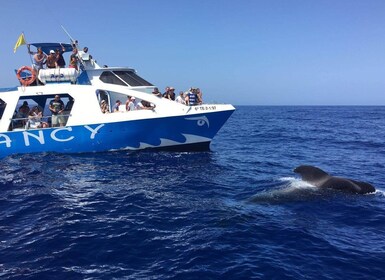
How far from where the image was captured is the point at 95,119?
15.9m

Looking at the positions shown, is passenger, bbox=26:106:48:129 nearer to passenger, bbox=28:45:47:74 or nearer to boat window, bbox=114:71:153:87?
passenger, bbox=28:45:47:74

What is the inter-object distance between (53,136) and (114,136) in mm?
3019

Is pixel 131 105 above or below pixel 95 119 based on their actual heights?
above

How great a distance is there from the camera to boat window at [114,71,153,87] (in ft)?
57.5

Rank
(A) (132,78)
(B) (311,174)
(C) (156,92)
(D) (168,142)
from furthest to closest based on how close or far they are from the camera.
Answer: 1. (A) (132,78)
2. (C) (156,92)
3. (D) (168,142)
4. (B) (311,174)

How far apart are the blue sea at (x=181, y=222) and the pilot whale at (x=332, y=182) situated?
33 cm

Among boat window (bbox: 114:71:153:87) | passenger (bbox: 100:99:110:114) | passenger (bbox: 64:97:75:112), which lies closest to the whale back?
passenger (bbox: 100:99:110:114)

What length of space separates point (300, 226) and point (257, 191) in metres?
2.79

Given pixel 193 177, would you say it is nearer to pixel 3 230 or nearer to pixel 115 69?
pixel 3 230

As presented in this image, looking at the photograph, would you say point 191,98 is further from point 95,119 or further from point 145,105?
point 95,119

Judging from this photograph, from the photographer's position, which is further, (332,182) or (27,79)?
(27,79)

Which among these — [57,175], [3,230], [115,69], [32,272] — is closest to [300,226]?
[32,272]

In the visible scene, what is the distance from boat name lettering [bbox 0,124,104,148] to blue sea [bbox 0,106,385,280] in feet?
4.67

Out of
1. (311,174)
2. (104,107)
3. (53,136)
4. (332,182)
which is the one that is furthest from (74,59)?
(332,182)
